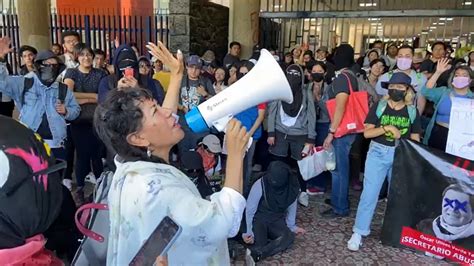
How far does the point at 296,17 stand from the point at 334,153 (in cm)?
622

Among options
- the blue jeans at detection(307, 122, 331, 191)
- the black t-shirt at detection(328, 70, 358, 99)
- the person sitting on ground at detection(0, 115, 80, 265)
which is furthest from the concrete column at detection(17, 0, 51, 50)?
the person sitting on ground at detection(0, 115, 80, 265)

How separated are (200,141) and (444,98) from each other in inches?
95.4

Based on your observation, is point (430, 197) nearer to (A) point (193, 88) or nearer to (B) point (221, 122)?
(B) point (221, 122)

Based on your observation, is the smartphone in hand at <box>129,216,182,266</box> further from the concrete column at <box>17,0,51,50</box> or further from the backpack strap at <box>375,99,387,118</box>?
the concrete column at <box>17,0,51,50</box>

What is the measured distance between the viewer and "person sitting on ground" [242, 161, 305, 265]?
3598mm

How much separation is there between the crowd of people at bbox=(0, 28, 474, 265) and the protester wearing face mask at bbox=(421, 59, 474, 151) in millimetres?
12

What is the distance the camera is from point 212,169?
4.11 meters

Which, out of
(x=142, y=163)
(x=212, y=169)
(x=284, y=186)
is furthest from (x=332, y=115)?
(x=142, y=163)

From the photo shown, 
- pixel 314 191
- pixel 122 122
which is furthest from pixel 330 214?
pixel 122 122

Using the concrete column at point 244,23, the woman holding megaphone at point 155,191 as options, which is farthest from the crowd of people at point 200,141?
the concrete column at point 244,23

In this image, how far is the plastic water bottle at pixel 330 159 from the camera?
4.36 metres

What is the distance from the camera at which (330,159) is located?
438 centimetres

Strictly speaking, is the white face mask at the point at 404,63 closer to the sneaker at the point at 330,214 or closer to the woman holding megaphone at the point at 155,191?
the sneaker at the point at 330,214

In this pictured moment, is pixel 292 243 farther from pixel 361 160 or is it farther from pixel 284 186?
pixel 361 160
